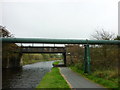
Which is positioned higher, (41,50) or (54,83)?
(41,50)

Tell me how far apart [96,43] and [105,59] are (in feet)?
12.5

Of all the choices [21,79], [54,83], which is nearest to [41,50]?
[21,79]

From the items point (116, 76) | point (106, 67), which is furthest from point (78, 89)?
point (106, 67)

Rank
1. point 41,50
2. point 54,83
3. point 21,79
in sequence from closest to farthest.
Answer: point 54,83 < point 21,79 < point 41,50

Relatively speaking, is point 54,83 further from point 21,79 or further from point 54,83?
point 21,79

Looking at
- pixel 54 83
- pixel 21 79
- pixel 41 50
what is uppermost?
pixel 41 50

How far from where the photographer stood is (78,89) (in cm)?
1251

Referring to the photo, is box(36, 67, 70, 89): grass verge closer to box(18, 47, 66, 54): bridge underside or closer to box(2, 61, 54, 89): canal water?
box(2, 61, 54, 89): canal water

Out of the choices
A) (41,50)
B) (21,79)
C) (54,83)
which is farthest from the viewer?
(41,50)

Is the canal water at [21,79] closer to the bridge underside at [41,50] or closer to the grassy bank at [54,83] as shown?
the grassy bank at [54,83]

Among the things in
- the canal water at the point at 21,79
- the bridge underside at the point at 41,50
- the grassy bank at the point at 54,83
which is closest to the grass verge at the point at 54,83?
the grassy bank at the point at 54,83

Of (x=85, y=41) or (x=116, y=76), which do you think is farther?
(x=85, y=41)

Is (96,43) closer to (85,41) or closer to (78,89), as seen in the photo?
(85,41)

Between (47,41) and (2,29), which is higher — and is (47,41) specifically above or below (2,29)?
below
